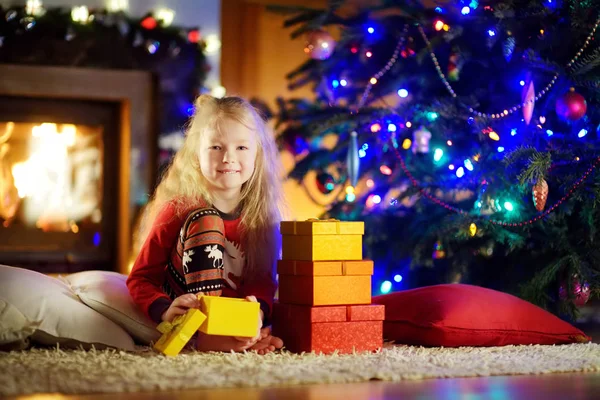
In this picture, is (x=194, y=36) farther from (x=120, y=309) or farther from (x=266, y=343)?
(x=266, y=343)

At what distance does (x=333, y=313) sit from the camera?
83.0 inches

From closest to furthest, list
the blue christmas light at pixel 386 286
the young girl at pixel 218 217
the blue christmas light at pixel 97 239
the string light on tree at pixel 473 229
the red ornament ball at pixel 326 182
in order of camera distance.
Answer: the young girl at pixel 218 217 < the string light on tree at pixel 473 229 < the blue christmas light at pixel 386 286 < the red ornament ball at pixel 326 182 < the blue christmas light at pixel 97 239

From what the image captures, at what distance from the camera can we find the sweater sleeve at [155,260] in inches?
88.4

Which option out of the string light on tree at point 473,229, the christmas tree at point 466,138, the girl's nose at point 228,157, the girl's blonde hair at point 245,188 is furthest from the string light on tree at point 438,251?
the girl's nose at point 228,157

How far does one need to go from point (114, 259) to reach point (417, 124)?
206 cm

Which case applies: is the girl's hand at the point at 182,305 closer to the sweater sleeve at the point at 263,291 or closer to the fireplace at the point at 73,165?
the sweater sleeve at the point at 263,291

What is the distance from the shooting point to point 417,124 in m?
3.09

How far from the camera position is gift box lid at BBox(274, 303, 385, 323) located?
2090mm

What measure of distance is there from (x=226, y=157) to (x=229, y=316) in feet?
1.62

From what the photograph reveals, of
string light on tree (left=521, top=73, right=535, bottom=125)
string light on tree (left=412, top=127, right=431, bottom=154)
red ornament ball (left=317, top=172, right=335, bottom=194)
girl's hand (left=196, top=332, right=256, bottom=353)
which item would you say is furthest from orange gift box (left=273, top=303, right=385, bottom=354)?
red ornament ball (left=317, top=172, right=335, bottom=194)

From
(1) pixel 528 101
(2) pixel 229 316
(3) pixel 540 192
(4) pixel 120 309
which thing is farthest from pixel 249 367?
(1) pixel 528 101

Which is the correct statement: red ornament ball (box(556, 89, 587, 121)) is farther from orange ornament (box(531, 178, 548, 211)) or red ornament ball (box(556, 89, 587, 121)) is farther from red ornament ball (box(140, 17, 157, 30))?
red ornament ball (box(140, 17, 157, 30))

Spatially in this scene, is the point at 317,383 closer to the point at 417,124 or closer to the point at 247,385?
the point at 247,385

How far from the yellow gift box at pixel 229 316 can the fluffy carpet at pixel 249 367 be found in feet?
0.20
